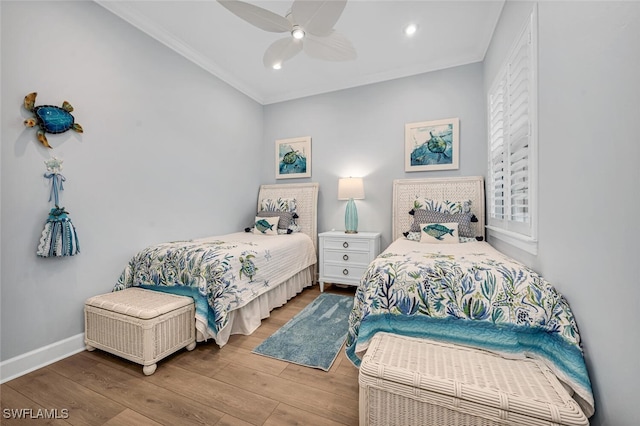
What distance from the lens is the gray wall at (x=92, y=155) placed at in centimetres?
161

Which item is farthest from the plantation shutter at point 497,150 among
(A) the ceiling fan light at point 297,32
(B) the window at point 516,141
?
(A) the ceiling fan light at point 297,32

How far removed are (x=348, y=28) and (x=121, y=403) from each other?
128 inches

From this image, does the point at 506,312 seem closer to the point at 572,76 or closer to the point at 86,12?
the point at 572,76

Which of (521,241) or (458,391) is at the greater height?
(521,241)

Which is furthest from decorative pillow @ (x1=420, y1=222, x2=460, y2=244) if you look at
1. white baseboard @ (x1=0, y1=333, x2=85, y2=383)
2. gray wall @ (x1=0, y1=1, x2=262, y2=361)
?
white baseboard @ (x1=0, y1=333, x2=85, y2=383)

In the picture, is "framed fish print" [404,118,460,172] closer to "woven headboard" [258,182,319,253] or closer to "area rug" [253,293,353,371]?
"woven headboard" [258,182,319,253]

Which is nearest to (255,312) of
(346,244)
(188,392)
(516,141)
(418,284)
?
(188,392)

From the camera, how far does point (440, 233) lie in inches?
97.6

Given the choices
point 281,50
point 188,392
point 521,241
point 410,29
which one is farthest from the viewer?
point 410,29

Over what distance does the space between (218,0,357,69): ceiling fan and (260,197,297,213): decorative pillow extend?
1.84 meters

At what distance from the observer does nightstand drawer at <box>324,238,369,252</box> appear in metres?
2.95

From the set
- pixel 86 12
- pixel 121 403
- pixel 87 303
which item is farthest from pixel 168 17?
pixel 121 403

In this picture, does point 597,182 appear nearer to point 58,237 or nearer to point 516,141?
point 516,141

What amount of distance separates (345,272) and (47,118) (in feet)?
9.35
